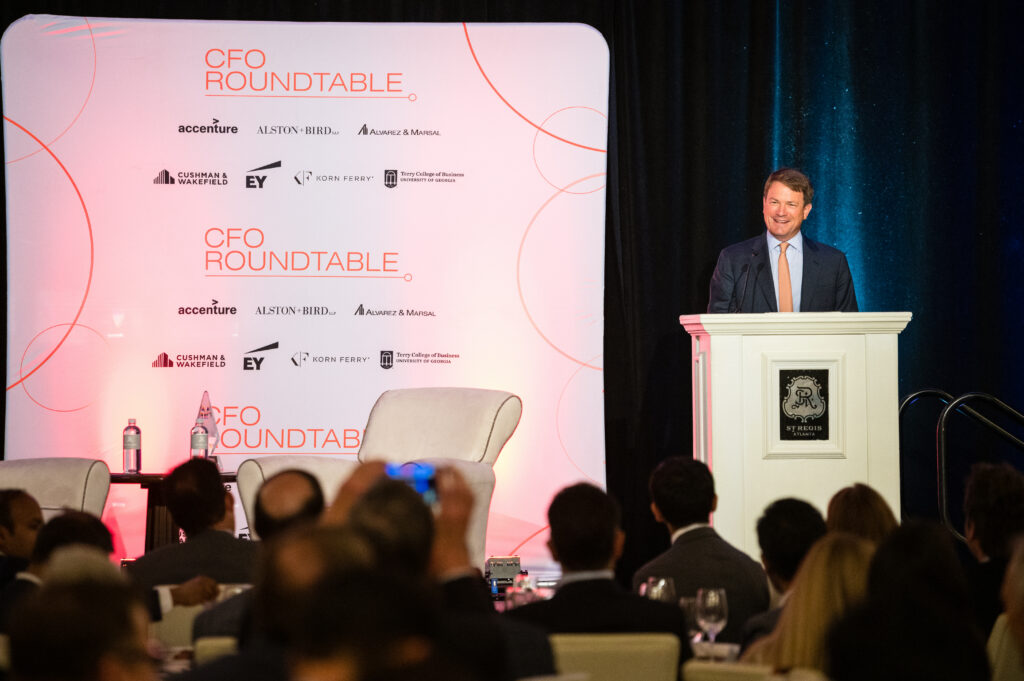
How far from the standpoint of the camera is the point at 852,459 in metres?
4.89

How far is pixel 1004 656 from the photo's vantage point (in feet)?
8.23

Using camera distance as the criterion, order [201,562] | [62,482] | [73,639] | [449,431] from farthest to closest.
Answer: [449,431]
[62,482]
[201,562]
[73,639]

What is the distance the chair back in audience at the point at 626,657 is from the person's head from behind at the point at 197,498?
5.14ft

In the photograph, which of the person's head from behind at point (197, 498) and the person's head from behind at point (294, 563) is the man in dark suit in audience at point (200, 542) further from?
the person's head from behind at point (294, 563)

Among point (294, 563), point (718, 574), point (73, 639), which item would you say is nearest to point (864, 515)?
point (718, 574)

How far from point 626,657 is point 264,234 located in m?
4.79

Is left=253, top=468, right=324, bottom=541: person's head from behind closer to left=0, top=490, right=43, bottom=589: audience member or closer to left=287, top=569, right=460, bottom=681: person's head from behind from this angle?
left=0, top=490, right=43, bottom=589: audience member

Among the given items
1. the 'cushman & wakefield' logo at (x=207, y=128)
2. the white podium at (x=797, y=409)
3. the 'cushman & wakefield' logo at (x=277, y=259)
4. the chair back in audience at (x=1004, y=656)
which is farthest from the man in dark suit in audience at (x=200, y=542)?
the 'cushman & wakefield' logo at (x=207, y=128)

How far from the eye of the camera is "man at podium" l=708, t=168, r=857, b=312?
5.76 meters

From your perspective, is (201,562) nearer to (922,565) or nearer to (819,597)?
(819,597)

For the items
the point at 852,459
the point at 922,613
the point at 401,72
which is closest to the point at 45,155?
the point at 401,72

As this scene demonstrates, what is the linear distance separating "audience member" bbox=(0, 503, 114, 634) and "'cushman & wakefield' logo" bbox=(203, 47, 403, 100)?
156 inches

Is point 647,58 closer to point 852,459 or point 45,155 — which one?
point 852,459

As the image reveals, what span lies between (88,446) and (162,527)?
1.24 metres
